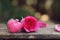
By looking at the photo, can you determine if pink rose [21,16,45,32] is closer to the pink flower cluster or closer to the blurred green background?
the pink flower cluster

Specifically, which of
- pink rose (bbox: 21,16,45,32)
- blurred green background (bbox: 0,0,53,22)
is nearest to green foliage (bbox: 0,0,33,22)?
blurred green background (bbox: 0,0,53,22)

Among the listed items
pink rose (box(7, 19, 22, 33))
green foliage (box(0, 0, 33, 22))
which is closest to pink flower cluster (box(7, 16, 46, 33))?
pink rose (box(7, 19, 22, 33))

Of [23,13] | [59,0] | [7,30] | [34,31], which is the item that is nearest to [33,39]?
[34,31]

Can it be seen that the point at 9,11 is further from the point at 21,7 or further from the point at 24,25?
the point at 24,25

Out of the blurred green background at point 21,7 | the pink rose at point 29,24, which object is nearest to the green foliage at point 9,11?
the blurred green background at point 21,7

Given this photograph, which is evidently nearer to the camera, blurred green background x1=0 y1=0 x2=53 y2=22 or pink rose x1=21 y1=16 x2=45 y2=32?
pink rose x1=21 y1=16 x2=45 y2=32

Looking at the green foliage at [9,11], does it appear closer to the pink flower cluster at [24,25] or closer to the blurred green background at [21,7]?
the blurred green background at [21,7]

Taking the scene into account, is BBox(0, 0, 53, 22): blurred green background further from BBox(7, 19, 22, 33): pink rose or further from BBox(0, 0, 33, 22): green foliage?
BBox(7, 19, 22, 33): pink rose

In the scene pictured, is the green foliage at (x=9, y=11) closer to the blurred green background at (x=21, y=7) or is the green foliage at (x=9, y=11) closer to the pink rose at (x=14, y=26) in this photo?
the blurred green background at (x=21, y=7)

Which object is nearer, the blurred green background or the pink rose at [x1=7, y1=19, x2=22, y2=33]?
the pink rose at [x1=7, y1=19, x2=22, y2=33]

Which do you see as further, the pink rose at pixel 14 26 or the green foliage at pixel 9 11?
the green foliage at pixel 9 11

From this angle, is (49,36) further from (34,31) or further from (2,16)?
(2,16)
